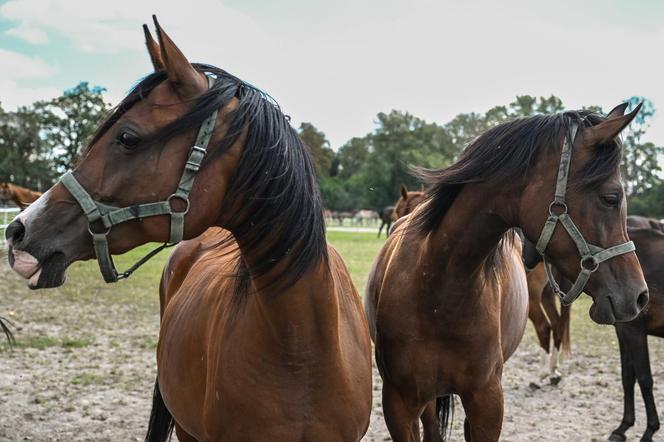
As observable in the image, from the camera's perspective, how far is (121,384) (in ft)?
18.7

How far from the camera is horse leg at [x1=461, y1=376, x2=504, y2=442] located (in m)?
2.82

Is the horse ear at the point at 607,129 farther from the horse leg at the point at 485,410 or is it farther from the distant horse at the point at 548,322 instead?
the distant horse at the point at 548,322

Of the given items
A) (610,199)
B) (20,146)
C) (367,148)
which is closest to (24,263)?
(610,199)

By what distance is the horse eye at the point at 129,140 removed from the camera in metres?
1.70

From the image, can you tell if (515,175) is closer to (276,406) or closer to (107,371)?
(276,406)

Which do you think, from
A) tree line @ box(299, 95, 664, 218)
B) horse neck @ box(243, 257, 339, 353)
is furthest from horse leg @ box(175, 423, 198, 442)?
tree line @ box(299, 95, 664, 218)

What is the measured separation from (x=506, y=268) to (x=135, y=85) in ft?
7.74

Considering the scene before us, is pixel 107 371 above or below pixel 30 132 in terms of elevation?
below

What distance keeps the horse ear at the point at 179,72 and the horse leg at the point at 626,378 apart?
428cm

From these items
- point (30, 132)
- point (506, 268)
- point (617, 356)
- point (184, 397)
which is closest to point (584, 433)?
point (506, 268)

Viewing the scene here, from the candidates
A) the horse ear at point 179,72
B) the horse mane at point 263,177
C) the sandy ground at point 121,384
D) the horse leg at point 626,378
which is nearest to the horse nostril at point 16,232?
the horse mane at point 263,177

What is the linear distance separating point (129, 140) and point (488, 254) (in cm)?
171

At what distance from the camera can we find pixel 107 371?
6.12 metres

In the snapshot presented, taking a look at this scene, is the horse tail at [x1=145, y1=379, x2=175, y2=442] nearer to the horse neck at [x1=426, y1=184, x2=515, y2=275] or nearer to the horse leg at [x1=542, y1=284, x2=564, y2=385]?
the horse neck at [x1=426, y1=184, x2=515, y2=275]
